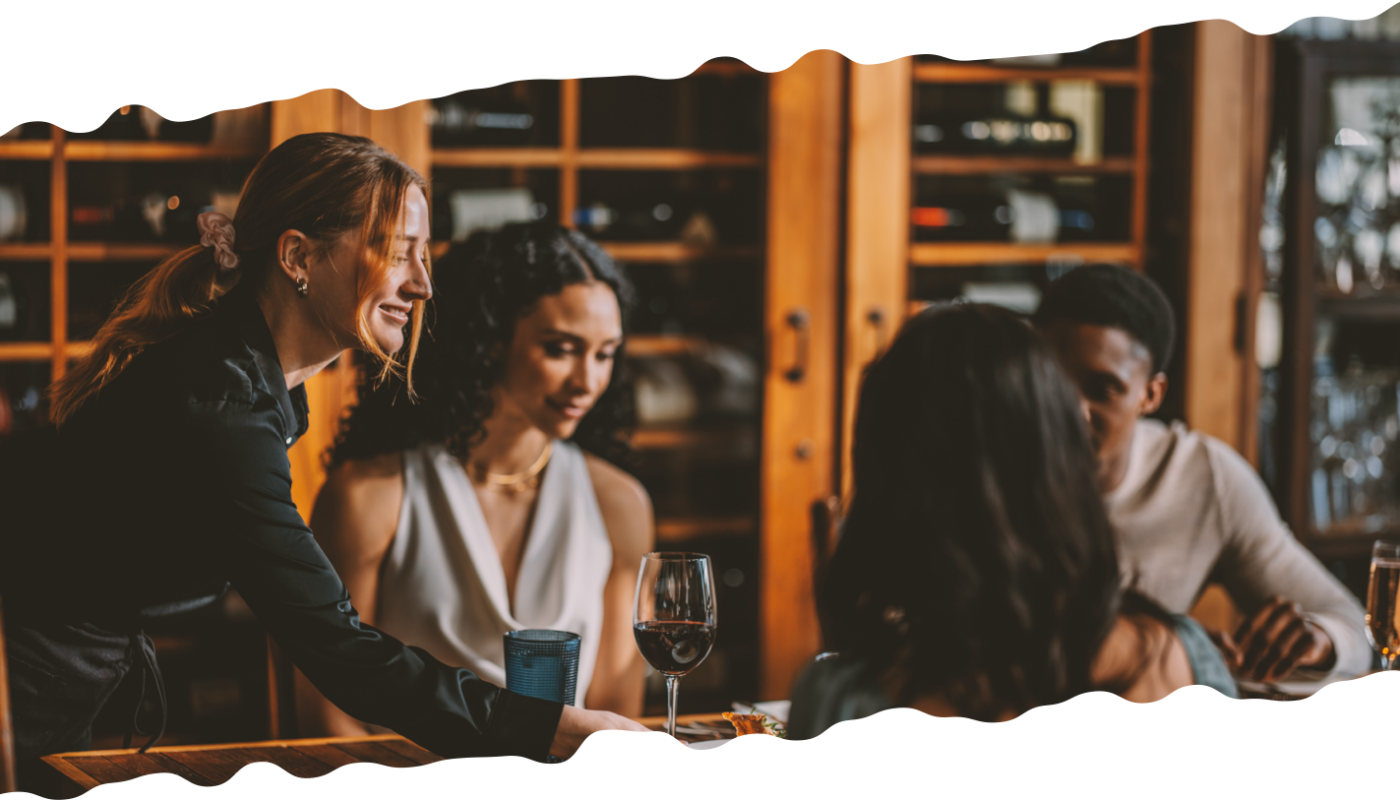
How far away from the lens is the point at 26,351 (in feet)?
5.08

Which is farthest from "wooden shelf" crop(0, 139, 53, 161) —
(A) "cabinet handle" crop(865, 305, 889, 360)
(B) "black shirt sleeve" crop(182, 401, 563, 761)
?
(A) "cabinet handle" crop(865, 305, 889, 360)

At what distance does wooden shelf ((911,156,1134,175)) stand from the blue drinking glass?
1.40 metres

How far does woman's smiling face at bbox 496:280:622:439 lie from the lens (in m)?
1.58

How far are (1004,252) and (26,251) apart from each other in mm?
1690

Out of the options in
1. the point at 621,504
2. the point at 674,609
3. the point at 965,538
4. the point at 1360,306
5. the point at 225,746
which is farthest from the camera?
the point at 1360,306

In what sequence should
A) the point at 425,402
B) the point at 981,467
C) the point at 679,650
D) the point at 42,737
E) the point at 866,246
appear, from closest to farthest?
the point at 981,467 < the point at 679,650 < the point at 42,737 < the point at 425,402 < the point at 866,246

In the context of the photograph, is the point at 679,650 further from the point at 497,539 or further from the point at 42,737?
the point at 42,737

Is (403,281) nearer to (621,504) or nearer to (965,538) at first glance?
(621,504)

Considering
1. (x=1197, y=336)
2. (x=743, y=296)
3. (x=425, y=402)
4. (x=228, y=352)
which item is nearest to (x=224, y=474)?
(x=228, y=352)

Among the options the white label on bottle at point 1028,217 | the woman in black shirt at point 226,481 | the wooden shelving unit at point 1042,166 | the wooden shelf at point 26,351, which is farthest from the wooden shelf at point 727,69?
the wooden shelf at point 26,351

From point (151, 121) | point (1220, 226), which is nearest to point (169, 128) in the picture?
point (151, 121)

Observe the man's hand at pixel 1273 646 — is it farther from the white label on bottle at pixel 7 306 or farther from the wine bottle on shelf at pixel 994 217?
the white label on bottle at pixel 7 306

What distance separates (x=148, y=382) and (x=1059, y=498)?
36.9 inches

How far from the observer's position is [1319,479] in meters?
2.45
